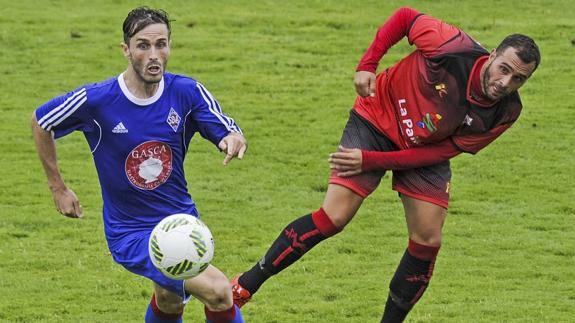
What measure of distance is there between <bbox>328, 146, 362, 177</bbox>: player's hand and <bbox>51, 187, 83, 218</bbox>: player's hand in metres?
1.91

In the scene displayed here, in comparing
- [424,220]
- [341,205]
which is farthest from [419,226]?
[341,205]

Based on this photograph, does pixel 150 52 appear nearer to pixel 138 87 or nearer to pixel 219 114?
pixel 138 87

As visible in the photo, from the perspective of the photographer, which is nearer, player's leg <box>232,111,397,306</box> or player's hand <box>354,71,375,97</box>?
player's hand <box>354,71,375,97</box>

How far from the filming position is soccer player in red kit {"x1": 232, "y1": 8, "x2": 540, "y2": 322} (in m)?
9.70

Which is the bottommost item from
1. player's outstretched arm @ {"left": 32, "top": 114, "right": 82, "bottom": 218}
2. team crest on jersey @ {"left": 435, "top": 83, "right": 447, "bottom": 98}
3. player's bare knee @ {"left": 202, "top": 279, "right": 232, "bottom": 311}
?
player's bare knee @ {"left": 202, "top": 279, "right": 232, "bottom": 311}

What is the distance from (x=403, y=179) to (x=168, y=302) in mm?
1937

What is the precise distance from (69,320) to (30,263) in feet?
5.68

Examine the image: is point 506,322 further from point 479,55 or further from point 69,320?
point 69,320

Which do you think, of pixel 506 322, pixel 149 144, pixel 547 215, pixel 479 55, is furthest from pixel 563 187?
pixel 149 144

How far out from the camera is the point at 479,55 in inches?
380

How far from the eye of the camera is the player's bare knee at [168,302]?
9258 millimetres

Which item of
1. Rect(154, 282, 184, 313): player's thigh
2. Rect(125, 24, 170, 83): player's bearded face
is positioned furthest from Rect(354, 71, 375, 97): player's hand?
Rect(154, 282, 184, 313): player's thigh

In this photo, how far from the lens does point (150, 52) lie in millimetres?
8695

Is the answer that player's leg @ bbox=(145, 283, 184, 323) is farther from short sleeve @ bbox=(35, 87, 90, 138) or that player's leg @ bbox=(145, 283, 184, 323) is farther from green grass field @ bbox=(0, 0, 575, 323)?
green grass field @ bbox=(0, 0, 575, 323)
